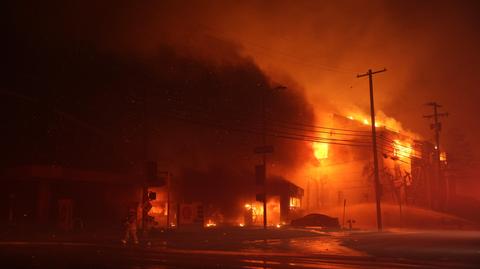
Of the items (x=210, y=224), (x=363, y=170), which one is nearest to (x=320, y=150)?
(x=363, y=170)

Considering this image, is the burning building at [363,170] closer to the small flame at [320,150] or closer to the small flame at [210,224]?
the small flame at [320,150]

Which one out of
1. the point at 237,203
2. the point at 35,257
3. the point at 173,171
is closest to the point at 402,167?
the point at 237,203

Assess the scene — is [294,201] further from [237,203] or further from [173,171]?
[173,171]

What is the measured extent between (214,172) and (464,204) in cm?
3750

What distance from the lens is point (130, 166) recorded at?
2037 inches

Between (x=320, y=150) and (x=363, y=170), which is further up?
(x=320, y=150)

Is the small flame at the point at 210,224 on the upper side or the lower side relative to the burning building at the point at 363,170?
lower

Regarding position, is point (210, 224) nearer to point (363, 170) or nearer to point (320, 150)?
point (363, 170)

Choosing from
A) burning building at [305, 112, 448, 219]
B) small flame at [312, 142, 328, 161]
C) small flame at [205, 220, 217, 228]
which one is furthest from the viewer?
small flame at [312, 142, 328, 161]

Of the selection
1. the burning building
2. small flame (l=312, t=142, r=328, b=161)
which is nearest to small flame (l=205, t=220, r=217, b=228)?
the burning building

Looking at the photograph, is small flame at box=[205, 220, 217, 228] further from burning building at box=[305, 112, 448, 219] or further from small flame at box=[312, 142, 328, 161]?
small flame at box=[312, 142, 328, 161]

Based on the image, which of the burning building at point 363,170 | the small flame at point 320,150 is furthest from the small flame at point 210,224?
the small flame at point 320,150

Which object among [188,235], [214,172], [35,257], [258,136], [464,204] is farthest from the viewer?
[464,204]

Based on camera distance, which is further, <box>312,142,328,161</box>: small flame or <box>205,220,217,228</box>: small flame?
A: <box>312,142,328,161</box>: small flame
